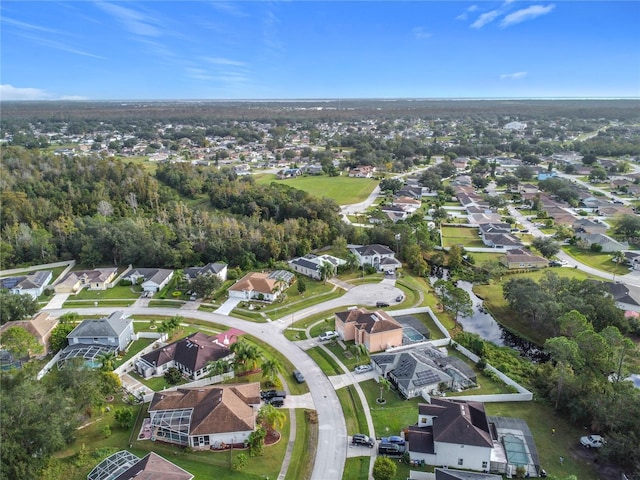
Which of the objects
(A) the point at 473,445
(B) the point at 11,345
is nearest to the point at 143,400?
(B) the point at 11,345

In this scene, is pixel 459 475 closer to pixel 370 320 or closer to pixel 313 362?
pixel 313 362

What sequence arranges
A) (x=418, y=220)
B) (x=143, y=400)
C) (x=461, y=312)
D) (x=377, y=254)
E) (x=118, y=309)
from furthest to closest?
(x=418, y=220) < (x=377, y=254) < (x=118, y=309) < (x=461, y=312) < (x=143, y=400)

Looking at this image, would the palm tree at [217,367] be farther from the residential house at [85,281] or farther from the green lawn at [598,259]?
the green lawn at [598,259]

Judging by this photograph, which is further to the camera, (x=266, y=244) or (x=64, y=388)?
(x=266, y=244)

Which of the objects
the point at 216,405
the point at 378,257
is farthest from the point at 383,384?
the point at 378,257

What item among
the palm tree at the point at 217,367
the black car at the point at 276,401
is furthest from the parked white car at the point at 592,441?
the palm tree at the point at 217,367

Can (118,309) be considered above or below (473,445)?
below

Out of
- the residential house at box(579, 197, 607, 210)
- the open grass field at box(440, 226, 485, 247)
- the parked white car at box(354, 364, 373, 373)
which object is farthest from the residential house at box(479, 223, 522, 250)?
the parked white car at box(354, 364, 373, 373)

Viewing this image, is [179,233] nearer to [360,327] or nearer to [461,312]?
[360,327]
